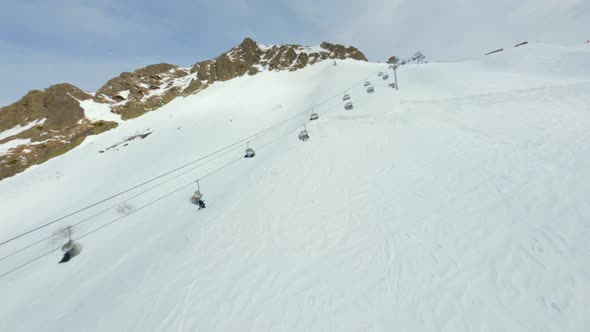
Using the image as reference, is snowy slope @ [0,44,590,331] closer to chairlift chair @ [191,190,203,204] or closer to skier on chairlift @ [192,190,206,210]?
skier on chairlift @ [192,190,206,210]

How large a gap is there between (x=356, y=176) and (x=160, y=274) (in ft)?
44.8

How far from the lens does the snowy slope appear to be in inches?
311

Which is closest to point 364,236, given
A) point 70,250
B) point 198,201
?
point 198,201

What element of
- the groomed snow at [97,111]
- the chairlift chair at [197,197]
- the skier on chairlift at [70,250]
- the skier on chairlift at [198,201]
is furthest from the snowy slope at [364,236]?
the groomed snow at [97,111]

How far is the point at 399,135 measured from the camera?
22.7m

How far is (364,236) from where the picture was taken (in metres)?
11.3

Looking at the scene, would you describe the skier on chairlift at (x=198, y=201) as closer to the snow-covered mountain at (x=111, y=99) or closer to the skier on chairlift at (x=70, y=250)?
the skier on chairlift at (x=70, y=250)

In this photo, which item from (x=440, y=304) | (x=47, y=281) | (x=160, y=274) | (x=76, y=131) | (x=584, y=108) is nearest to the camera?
(x=440, y=304)

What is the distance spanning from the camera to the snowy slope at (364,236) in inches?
311

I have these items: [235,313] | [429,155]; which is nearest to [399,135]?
[429,155]

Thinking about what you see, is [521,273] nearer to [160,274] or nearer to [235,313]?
[235,313]

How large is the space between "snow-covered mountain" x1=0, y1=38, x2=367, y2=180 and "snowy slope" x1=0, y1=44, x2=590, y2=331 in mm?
41319

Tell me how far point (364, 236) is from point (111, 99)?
100m

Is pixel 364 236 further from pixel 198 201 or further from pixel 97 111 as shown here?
pixel 97 111
